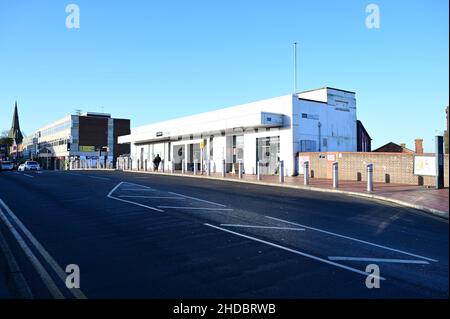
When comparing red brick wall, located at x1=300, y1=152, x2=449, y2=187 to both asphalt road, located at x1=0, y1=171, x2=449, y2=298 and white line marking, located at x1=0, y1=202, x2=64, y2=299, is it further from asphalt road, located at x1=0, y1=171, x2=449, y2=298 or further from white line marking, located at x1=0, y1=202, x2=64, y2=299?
white line marking, located at x1=0, y1=202, x2=64, y2=299

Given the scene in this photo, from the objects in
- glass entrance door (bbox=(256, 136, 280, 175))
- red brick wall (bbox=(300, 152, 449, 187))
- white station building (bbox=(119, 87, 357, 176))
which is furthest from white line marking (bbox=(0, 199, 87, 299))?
glass entrance door (bbox=(256, 136, 280, 175))

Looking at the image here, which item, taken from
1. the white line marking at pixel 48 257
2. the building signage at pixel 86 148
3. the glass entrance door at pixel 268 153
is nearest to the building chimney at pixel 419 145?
the glass entrance door at pixel 268 153

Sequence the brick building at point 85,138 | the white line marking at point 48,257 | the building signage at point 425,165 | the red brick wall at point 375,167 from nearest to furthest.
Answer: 1. the white line marking at point 48,257
2. the building signage at point 425,165
3. the red brick wall at point 375,167
4. the brick building at point 85,138

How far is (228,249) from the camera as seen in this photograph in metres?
6.52

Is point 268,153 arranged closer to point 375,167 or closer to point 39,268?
point 375,167

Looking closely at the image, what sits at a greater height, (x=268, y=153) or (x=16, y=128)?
(x=16, y=128)

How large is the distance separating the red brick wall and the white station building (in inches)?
89.1

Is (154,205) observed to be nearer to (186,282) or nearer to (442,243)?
(186,282)

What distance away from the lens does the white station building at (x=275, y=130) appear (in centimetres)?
2605

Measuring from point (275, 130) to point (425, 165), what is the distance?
11.7m

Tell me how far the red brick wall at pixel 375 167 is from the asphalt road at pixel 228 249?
8330 mm

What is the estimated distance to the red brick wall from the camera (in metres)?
18.9

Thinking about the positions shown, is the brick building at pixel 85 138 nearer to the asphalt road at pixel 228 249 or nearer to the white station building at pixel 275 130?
the white station building at pixel 275 130

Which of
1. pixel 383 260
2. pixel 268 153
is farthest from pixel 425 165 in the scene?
pixel 383 260
